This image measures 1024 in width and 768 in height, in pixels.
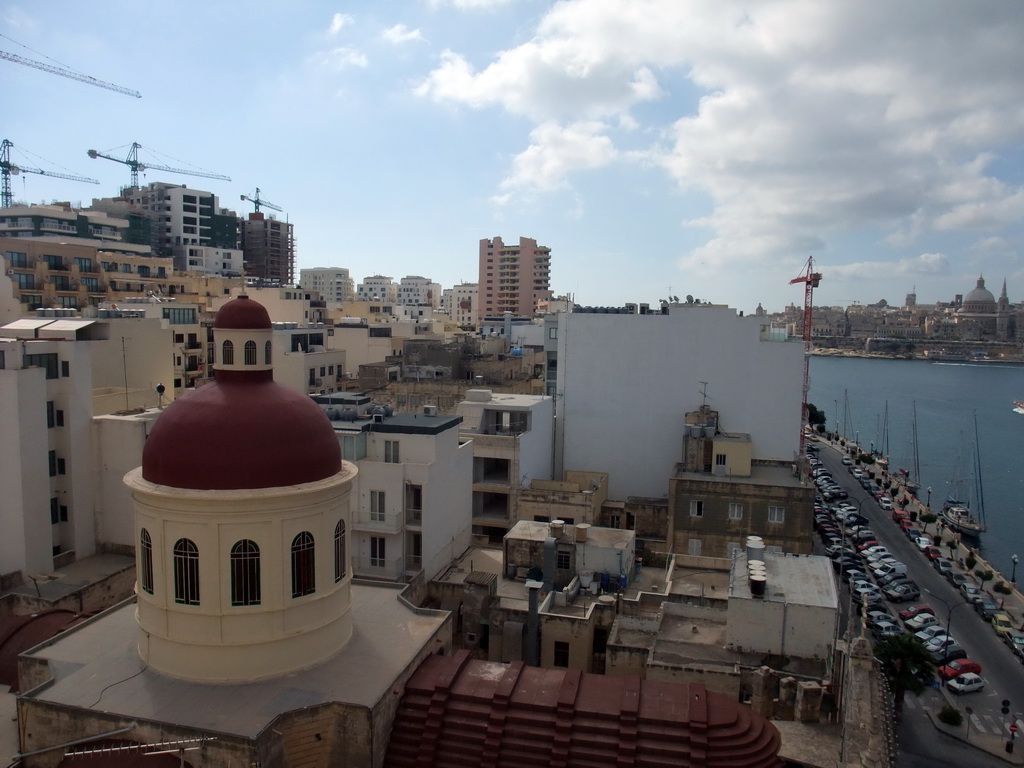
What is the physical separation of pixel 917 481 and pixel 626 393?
55763mm

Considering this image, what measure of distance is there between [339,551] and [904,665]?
2329 cm

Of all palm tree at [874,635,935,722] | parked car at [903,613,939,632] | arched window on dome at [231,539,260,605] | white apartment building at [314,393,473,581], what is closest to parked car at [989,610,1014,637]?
parked car at [903,613,939,632]

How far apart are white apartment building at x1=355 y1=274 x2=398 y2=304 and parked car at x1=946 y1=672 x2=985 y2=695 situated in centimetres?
14806

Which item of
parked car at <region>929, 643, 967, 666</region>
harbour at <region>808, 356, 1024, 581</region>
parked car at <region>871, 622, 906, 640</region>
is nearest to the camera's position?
parked car at <region>929, 643, 967, 666</region>

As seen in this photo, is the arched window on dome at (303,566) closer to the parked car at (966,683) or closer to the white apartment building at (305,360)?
the parked car at (966,683)

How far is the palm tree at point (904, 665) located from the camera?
1198 inches

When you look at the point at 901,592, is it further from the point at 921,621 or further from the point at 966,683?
the point at 966,683

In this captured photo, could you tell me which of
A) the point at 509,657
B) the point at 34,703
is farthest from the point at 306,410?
the point at 509,657

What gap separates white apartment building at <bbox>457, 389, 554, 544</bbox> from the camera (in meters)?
38.6

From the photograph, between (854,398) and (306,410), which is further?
(854,398)

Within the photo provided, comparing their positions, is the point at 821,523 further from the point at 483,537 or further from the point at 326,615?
the point at 326,615

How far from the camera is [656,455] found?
46.9 metres

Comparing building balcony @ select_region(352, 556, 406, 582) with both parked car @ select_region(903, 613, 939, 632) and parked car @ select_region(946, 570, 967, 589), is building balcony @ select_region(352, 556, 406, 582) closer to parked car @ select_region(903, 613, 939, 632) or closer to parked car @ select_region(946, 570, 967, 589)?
parked car @ select_region(903, 613, 939, 632)

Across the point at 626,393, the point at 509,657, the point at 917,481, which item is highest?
the point at 626,393
